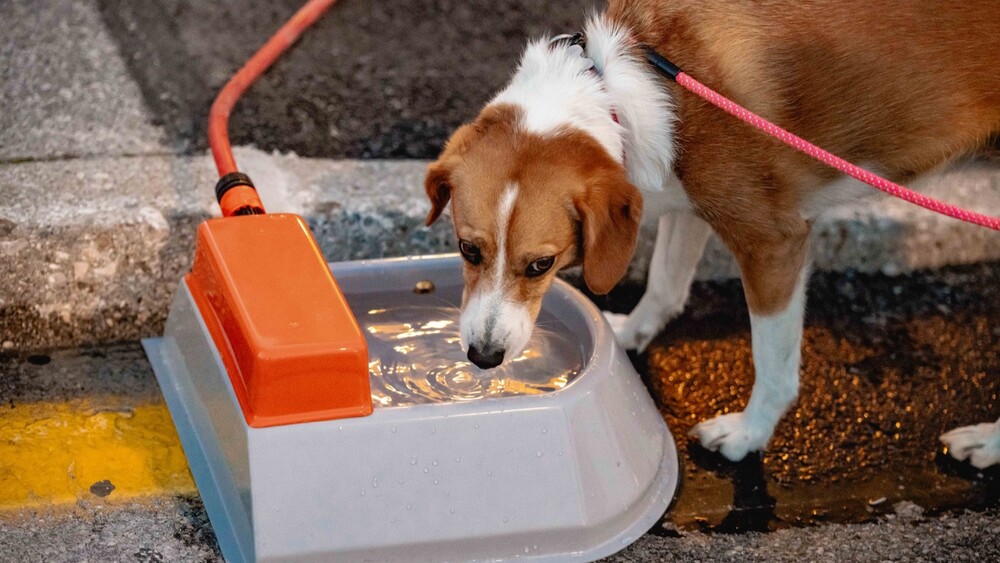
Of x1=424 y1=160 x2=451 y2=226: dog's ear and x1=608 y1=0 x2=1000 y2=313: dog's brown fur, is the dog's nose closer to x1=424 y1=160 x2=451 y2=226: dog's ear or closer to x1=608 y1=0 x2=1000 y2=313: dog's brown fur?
x1=424 y1=160 x2=451 y2=226: dog's ear

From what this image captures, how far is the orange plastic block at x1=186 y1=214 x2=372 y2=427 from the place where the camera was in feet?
7.92

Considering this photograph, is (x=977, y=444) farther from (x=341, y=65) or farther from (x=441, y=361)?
(x=341, y=65)

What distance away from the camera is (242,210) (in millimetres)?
2992

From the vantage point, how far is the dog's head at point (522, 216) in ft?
8.45

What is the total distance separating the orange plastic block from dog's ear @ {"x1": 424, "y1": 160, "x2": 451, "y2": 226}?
329 millimetres

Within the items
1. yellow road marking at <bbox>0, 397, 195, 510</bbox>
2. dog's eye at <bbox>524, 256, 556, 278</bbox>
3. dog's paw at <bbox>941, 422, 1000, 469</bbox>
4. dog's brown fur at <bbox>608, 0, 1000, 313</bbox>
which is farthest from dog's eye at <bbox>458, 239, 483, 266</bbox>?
dog's paw at <bbox>941, 422, 1000, 469</bbox>

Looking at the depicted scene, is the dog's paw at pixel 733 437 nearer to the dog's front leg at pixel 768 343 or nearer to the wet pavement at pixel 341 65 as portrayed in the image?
the dog's front leg at pixel 768 343

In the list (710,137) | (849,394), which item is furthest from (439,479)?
(849,394)

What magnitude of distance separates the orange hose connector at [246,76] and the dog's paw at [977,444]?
2.10 m

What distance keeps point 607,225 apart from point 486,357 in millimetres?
436

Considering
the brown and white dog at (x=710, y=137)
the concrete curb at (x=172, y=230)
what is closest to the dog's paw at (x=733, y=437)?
the brown and white dog at (x=710, y=137)

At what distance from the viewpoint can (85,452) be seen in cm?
285

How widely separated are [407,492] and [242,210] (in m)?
0.99

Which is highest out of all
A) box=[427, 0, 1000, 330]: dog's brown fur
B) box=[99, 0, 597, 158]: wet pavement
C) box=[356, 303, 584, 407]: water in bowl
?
box=[427, 0, 1000, 330]: dog's brown fur
